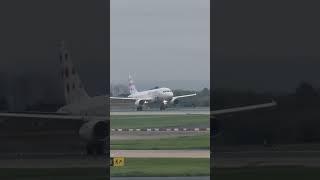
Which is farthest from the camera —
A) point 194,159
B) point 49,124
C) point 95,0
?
point 194,159

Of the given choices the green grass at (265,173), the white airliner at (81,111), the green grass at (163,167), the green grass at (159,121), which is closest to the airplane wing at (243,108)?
the white airliner at (81,111)

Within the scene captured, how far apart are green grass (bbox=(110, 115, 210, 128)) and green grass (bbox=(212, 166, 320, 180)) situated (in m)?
22.1

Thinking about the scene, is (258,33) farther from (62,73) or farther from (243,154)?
(62,73)

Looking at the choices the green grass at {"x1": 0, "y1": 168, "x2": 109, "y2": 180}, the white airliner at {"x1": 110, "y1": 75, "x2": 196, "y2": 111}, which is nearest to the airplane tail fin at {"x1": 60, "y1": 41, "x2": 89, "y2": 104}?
the green grass at {"x1": 0, "y1": 168, "x2": 109, "y2": 180}

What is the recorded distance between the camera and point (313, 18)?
747 cm

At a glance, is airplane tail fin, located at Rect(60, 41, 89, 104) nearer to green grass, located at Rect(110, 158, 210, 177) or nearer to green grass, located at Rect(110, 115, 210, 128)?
green grass, located at Rect(110, 158, 210, 177)

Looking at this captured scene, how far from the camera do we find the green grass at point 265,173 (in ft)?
24.7

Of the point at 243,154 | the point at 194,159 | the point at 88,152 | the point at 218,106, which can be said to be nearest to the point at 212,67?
the point at 218,106

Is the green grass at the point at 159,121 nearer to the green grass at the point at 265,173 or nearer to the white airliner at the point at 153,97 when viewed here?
the white airliner at the point at 153,97

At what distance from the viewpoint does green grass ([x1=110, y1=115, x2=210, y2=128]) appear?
103 ft

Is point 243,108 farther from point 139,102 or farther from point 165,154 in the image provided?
point 139,102

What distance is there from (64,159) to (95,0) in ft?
5.26

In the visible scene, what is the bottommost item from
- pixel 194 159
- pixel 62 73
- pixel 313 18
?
pixel 194 159

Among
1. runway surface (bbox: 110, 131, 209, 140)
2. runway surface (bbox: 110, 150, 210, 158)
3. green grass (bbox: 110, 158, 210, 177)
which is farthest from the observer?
runway surface (bbox: 110, 131, 209, 140)
